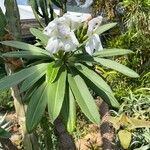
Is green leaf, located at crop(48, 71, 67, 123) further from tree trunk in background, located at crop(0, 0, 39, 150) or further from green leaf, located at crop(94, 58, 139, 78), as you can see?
tree trunk in background, located at crop(0, 0, 39, 150)

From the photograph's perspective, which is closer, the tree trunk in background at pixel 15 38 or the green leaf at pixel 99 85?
the green leaf at pixel 99 85

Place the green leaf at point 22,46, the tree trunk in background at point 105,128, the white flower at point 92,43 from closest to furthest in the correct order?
the white flower at point 92,43, the green leaf at point 22,46, the tree trunk in background at point 105,128

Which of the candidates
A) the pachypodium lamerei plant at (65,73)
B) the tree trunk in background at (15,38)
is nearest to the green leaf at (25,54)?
the pachypodium lamerei plant at (65,73)

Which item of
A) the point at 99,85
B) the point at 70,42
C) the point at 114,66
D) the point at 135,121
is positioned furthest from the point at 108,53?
the point at 135,121

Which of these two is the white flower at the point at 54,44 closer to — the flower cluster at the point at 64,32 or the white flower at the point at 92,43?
the flower cluster at the point at 64,32

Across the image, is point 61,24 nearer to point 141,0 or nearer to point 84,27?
A: point 84,27

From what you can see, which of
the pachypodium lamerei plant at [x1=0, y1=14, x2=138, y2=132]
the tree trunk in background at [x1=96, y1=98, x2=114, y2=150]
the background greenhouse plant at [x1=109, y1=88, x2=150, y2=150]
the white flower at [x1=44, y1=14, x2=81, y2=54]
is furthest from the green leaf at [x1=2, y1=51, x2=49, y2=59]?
the background greenhouse plant at [x1=109, y1=88, x2=150, y2=150]

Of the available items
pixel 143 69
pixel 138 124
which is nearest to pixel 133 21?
pixel 143 69
